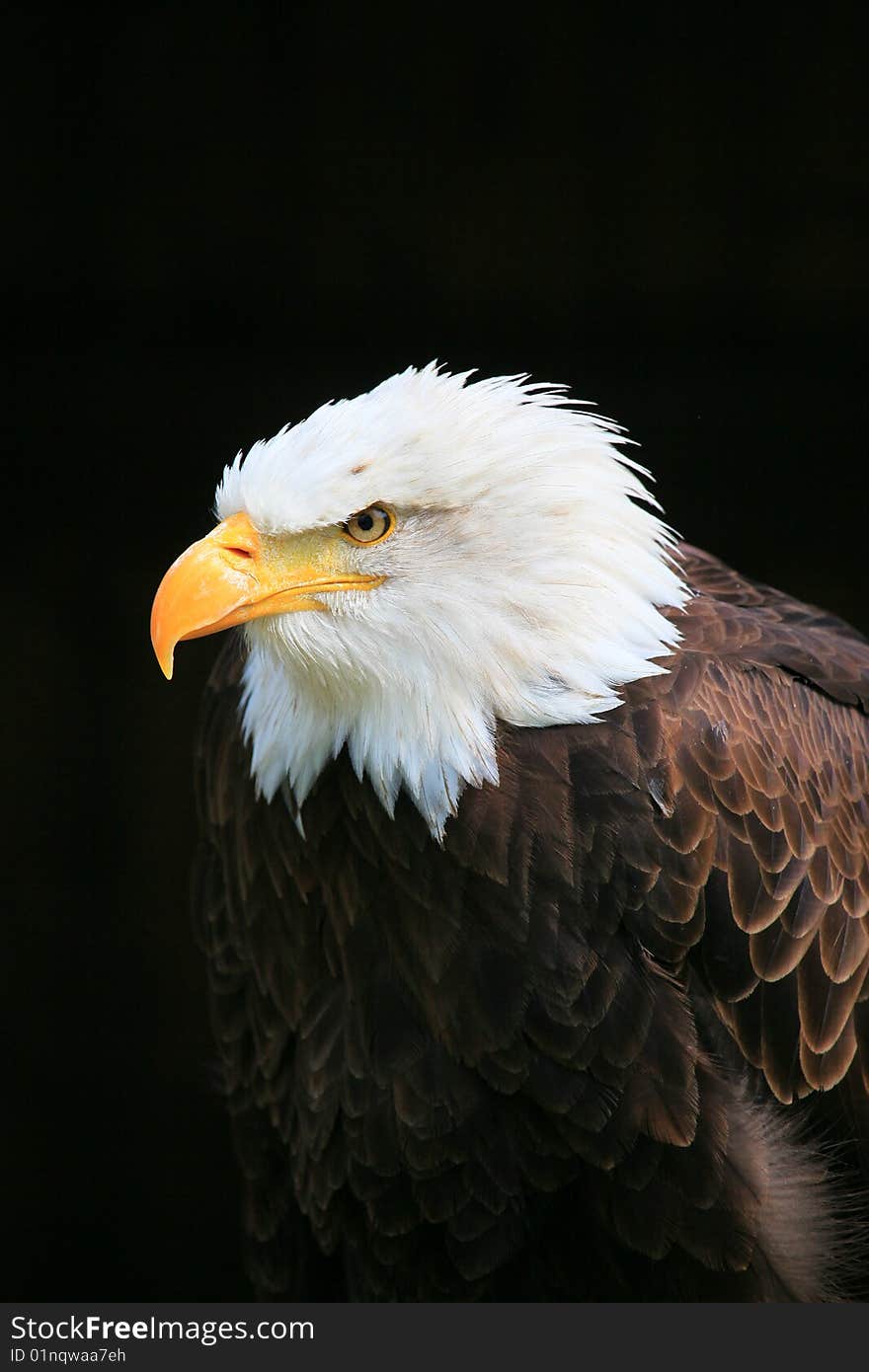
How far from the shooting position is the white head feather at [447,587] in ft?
8.12

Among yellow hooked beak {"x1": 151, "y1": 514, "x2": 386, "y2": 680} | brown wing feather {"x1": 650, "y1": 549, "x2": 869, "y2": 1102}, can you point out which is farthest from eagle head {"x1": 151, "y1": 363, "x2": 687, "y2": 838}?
brown wing feather {"x1": 650, "y1": 549, "x2": 869, "y2": 1102}

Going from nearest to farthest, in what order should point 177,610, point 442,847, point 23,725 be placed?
point 177,610 < point 442,847 < point 23,725

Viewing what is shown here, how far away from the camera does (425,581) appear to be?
2504 millimetres

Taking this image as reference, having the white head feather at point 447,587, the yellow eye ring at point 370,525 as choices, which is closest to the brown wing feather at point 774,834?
the white head feather at point 447,587

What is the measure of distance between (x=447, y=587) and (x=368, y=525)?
5.7 inches

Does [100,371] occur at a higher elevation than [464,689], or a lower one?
higher

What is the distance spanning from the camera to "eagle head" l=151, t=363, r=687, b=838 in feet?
8.07

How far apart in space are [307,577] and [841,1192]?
4.45 feet

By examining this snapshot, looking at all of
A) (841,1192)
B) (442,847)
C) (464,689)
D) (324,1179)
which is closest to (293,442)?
(464,689)

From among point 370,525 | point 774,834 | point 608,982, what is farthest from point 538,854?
point 370,525

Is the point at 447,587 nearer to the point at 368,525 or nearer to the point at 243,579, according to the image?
the point at 368,525

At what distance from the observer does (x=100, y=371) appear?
414 centimetres

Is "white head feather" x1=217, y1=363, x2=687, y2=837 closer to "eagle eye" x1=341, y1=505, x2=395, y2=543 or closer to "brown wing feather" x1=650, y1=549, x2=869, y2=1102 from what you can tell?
"eagle eye" x1=341, y1=505, x2=395, y2=543

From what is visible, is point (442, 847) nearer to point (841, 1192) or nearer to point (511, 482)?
point (511, 482)
